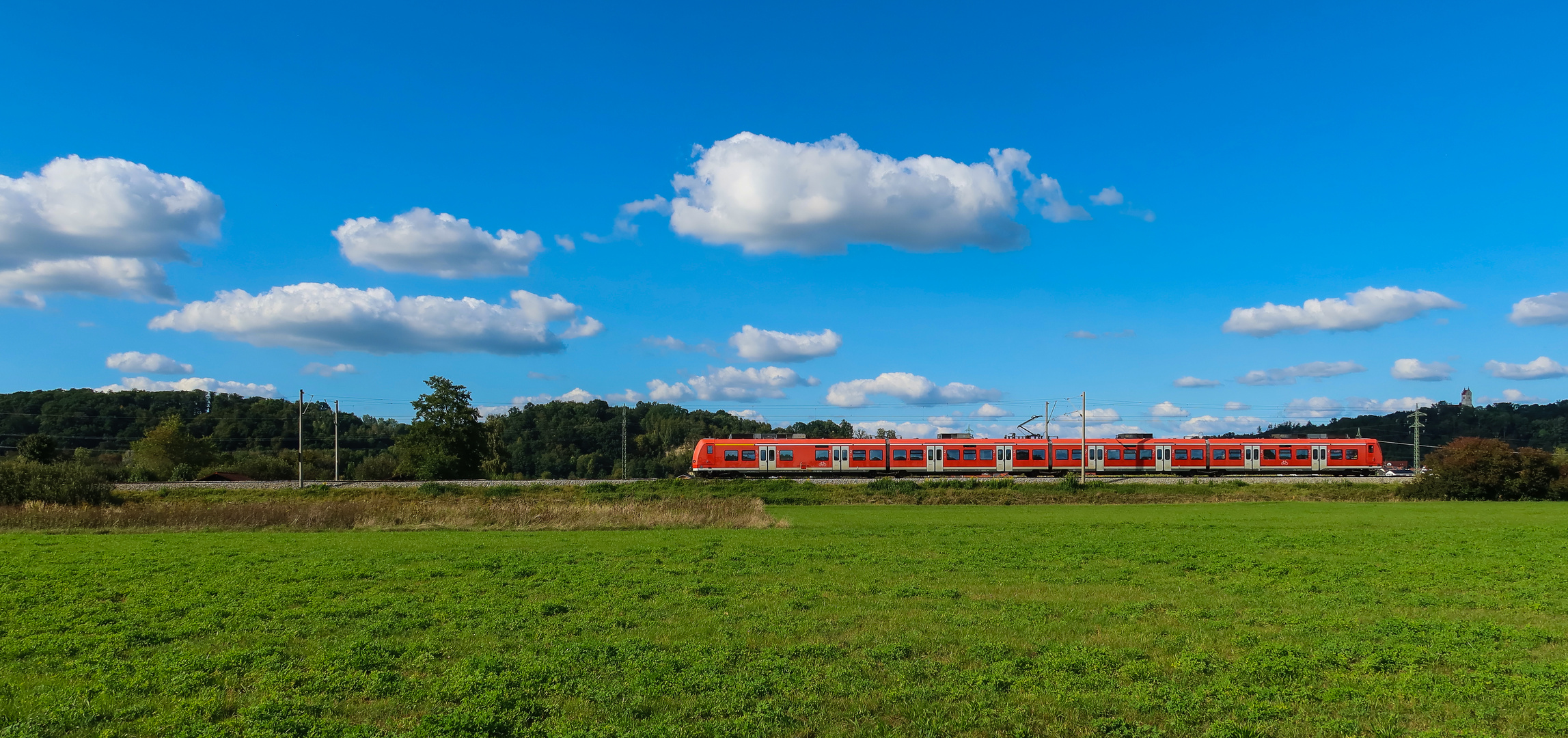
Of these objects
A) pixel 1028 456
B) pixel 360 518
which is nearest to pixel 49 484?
pixel 360 518

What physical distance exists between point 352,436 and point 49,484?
250ft

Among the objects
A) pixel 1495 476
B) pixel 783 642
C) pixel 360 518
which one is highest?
pixel 783 642

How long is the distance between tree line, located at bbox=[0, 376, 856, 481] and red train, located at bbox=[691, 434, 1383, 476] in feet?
14.8

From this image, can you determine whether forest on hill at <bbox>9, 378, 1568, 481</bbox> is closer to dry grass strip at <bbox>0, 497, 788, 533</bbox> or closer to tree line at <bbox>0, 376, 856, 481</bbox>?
tree line at <bbox>0, 376, 856, 481</bbox>

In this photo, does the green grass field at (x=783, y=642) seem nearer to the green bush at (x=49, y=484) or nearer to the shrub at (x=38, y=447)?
the green bush at (x=49, y=484)

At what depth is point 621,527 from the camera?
105ft

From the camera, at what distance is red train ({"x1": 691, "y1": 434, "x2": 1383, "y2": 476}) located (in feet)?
203

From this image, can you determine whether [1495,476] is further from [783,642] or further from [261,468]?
[261,468]

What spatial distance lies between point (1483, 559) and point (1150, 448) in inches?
1806

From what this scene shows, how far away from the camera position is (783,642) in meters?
11.9

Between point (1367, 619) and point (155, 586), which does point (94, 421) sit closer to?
point (155, 586)

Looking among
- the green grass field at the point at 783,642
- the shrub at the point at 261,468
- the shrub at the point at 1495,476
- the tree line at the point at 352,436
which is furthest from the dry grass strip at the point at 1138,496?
the shrub at the point at 261,468

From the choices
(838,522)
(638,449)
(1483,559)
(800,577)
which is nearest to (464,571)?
(800,577)

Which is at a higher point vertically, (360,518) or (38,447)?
(38,447)
